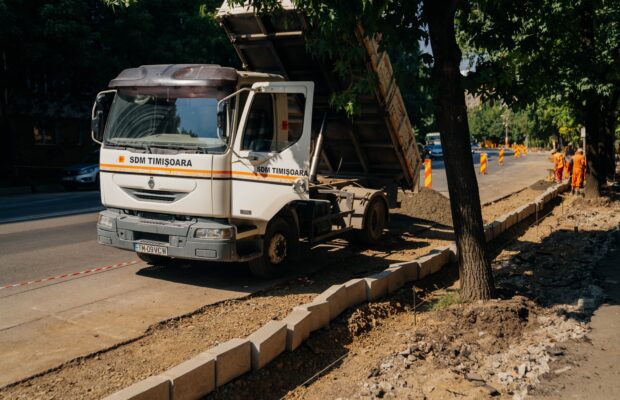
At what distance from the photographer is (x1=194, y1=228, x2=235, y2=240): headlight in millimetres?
7278

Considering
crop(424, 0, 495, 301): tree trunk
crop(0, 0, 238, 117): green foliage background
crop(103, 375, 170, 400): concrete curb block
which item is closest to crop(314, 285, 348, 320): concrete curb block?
crop(424, 0, 495, 301): tree trunk

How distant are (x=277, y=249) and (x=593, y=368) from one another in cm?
425

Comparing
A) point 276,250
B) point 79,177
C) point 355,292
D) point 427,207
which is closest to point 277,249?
point 276,250

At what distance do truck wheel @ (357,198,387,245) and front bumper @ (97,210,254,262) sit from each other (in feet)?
10.3

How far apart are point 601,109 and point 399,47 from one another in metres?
14.3

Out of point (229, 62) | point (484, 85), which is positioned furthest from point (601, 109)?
point (229, 62)

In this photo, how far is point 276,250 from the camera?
822cm

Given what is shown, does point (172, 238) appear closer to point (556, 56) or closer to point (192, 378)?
point (192, 378)

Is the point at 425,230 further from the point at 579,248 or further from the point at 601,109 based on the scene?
the point at 601,109

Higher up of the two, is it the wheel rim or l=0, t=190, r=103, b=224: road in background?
the wheel rim

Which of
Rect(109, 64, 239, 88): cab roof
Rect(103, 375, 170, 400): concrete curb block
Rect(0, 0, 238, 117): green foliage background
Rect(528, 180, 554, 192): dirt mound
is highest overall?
Rect(0, 0, 238, 117): green foliage background

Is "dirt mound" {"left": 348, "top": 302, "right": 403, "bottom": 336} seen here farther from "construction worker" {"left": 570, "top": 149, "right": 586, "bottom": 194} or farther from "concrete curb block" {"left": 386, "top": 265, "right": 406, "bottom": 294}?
"construction worker" {"left": 570, "top": 149, "right": 586, "bottom": 194}

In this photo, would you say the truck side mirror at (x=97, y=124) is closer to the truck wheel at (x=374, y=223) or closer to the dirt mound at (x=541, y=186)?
the truck wheel at (x=374, y=223)

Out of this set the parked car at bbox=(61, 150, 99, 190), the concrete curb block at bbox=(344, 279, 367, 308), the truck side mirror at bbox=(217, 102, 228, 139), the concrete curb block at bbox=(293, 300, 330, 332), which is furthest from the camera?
the parked car at bbox=(61, 150, 99, 190)
